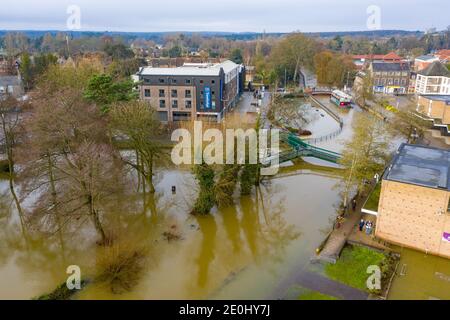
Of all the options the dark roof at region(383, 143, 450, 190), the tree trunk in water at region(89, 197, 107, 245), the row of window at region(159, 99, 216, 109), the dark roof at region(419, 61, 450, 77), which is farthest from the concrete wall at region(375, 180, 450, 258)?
the dark roof at region(419, 61, 450, 77)

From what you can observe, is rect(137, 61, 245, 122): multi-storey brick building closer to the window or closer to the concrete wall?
the window

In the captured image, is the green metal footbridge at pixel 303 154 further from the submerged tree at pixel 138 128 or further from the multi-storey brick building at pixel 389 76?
the multi-storey brick building at pixel 389 76

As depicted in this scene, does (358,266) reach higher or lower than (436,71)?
lower

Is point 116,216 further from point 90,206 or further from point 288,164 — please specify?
point 288,164

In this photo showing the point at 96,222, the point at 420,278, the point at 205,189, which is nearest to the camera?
the point at 420,278

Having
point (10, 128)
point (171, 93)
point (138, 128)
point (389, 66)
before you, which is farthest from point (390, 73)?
point (10, 128)

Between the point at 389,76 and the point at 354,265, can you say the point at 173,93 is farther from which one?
the point at 389,76

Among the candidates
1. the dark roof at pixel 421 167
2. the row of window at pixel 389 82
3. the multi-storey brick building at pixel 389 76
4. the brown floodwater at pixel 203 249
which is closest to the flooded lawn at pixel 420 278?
the dark roof at pixel 421 167
